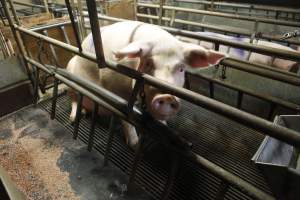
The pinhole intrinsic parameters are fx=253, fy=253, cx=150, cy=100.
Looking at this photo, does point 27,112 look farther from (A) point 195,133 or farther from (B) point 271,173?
(B) point 271,173

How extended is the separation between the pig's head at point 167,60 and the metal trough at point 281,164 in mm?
651

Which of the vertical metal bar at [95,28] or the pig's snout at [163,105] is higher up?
the vertical metal bar at [95,28]

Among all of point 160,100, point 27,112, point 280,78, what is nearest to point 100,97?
point 160,100

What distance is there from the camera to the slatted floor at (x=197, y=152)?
1.82 m

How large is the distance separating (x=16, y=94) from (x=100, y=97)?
4.91 ft

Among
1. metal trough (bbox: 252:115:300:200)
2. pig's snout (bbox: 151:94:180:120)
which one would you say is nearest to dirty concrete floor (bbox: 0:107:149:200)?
pig's snout (bbox: 151:94:180:120)

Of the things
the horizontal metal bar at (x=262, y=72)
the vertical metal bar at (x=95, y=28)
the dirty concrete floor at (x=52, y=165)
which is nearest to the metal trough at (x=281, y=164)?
the horizontal metal bar at (x=262, y=72)

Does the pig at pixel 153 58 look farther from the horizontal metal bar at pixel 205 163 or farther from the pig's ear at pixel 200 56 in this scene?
the horizontal metal bar at pixel 205 163

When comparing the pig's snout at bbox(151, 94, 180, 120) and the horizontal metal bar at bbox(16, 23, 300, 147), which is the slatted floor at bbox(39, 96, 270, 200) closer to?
the pig's snout at bbox(151, 94, 180, 120)

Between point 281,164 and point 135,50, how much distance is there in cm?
121

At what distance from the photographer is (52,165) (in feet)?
6.98

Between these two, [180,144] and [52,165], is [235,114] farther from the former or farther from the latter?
[52,165]

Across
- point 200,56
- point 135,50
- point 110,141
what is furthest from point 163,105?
point 110,141

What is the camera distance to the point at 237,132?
228cm
